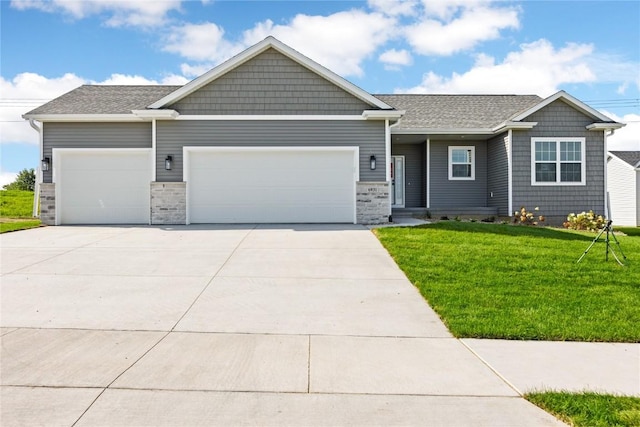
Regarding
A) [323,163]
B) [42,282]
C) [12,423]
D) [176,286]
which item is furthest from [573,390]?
[323,163]

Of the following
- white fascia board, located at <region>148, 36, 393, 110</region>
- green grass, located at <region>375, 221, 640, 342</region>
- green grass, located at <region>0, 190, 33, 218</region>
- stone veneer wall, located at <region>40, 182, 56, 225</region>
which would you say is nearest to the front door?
white fascia board, located at <region>148, 36, 393, 110</region>

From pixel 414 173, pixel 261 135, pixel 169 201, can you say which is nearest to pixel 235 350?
pixel 261 135

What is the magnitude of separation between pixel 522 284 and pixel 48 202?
44.7 feet

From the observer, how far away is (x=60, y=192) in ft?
44.0

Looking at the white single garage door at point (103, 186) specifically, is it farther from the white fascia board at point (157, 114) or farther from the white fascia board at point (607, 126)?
the white fascia board at point (607, 126)

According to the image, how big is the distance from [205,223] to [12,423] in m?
10.8

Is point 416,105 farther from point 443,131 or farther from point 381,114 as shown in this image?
point 381,114

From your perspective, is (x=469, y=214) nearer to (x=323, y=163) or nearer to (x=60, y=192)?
(x=323, y=163)

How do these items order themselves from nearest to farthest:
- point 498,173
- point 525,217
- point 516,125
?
point 516,125 < point 525,217 < point 498,173

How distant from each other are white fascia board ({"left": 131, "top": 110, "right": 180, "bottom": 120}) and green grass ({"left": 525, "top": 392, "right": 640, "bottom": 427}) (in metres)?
12.3

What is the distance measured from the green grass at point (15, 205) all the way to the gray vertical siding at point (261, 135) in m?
8.03

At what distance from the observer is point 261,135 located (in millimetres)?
13195

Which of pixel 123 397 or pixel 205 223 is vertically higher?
pixel 205 223

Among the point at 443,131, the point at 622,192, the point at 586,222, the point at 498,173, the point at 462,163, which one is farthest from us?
the point at 622,192
